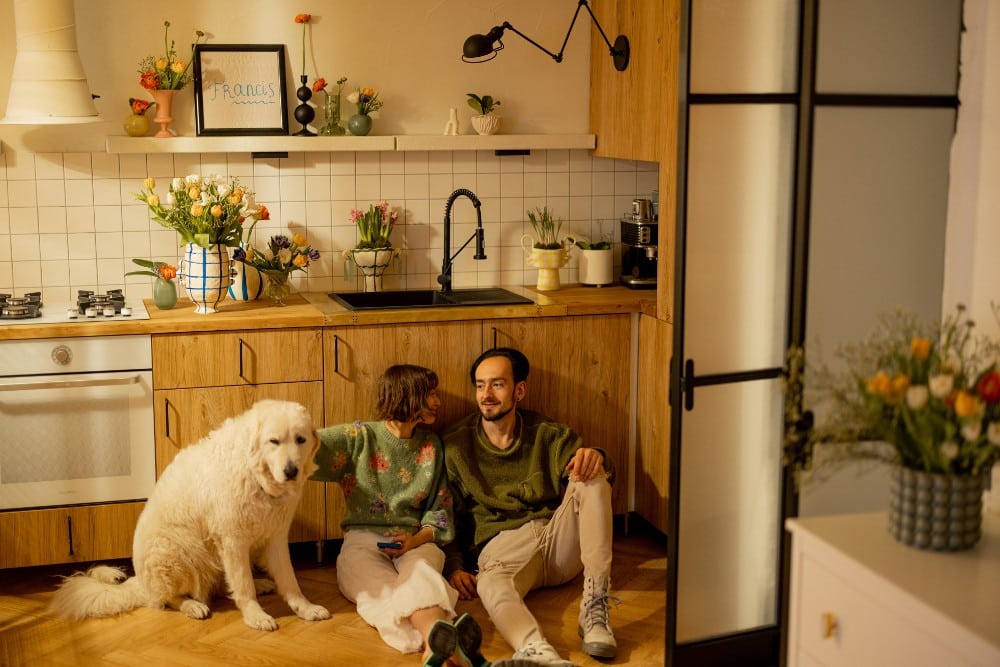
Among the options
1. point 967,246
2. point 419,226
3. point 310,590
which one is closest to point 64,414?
point 310,590

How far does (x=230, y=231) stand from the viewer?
4168mm

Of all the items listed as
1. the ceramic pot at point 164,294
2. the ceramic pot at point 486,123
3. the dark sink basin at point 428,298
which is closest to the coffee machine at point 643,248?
the dark sink basin at point 428,298

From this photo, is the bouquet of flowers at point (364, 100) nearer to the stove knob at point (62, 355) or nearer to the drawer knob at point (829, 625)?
the stove knob at point (62, 355)

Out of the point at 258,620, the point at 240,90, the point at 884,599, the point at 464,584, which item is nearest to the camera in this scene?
the point at 884,599

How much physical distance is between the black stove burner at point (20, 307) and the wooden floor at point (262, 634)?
0.92m

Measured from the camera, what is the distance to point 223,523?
12.0 feet

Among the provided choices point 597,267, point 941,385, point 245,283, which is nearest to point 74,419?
point 245,283

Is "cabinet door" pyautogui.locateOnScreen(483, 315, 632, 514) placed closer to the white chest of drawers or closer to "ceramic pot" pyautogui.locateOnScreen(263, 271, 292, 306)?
"ceramic pot" pyautogui.locateOnScreen(263, 271, 292, 306)

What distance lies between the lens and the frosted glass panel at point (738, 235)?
3070mm

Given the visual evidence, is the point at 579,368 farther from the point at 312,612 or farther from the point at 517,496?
the point at 312,612

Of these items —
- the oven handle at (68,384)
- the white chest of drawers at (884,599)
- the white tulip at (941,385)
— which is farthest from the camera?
the oven handle at (68,384)

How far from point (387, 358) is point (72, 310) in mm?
1130

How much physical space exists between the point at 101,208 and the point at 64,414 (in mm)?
864

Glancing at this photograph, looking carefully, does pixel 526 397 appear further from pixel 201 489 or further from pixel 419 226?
pixel 201 489
